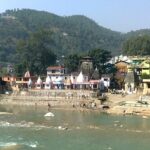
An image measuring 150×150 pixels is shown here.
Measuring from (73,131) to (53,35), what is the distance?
104 m

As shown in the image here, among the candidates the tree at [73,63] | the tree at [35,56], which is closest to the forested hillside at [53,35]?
the tree at [35,56]

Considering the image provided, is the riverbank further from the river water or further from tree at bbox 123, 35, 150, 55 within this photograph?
tree at bbox 123, 35, 150, 55

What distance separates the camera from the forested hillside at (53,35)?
128625 mm

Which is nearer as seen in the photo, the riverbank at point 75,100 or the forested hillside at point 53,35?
the riverbank at point 75,100

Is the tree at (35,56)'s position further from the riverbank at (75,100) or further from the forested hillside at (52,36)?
the forested hillside at (52,36)

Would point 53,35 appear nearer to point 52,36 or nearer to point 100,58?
point 52,36

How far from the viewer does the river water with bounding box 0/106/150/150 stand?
2972 centimetres

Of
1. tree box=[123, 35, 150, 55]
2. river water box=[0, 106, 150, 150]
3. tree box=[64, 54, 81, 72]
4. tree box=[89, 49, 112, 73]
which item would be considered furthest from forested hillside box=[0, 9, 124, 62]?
river water box=[0, 106, 150, 150]

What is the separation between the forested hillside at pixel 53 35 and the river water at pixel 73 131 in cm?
7010

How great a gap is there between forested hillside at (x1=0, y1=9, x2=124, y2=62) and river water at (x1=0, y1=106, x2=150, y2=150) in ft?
230

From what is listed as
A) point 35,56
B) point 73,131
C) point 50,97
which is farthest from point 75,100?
point 35,56

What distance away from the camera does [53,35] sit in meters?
138

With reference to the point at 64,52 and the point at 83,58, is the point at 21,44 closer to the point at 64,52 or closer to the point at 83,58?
the point at 83,58

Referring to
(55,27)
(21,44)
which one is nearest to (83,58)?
(21,44)
